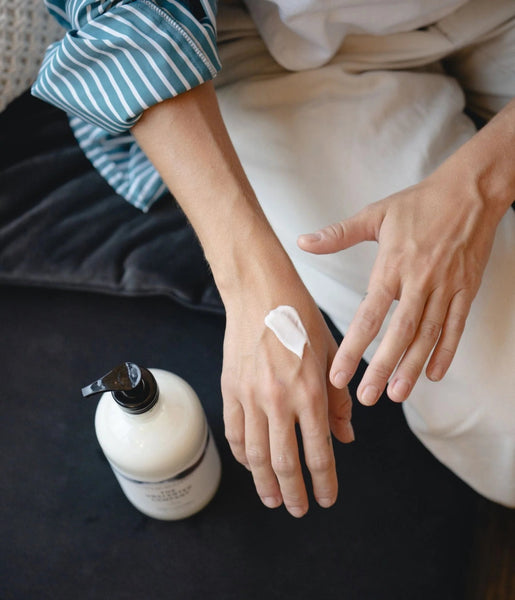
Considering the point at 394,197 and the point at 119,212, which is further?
the point at 119,212

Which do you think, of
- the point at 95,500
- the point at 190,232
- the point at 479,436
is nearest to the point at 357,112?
the point at 190,232

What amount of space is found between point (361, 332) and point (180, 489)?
29 centimetres

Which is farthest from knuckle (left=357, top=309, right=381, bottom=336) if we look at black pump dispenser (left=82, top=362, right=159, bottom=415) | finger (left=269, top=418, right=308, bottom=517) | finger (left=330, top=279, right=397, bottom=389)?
black pump dispenser (left=82, top=362, right=159, bottom=415)

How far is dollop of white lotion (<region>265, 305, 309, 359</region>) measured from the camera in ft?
2.16

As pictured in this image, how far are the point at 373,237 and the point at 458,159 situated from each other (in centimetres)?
14

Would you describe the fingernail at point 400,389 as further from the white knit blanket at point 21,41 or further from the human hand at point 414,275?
the white knit blanket at point 21,41

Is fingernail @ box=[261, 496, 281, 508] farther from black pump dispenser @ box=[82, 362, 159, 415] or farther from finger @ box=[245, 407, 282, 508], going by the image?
black pump dispenser @ box=[82, 362, 159, 415]

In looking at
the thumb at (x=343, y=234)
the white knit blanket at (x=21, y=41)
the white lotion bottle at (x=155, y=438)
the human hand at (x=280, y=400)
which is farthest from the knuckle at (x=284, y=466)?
the white knit blanket at (x=21, y=41)

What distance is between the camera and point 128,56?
677 mm

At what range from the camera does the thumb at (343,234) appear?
0.66 meters

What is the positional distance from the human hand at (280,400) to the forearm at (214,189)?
38mm

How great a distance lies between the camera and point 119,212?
96 cm

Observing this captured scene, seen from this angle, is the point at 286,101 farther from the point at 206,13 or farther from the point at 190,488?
the point at 190,488

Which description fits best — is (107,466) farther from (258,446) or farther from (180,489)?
(258,446)
